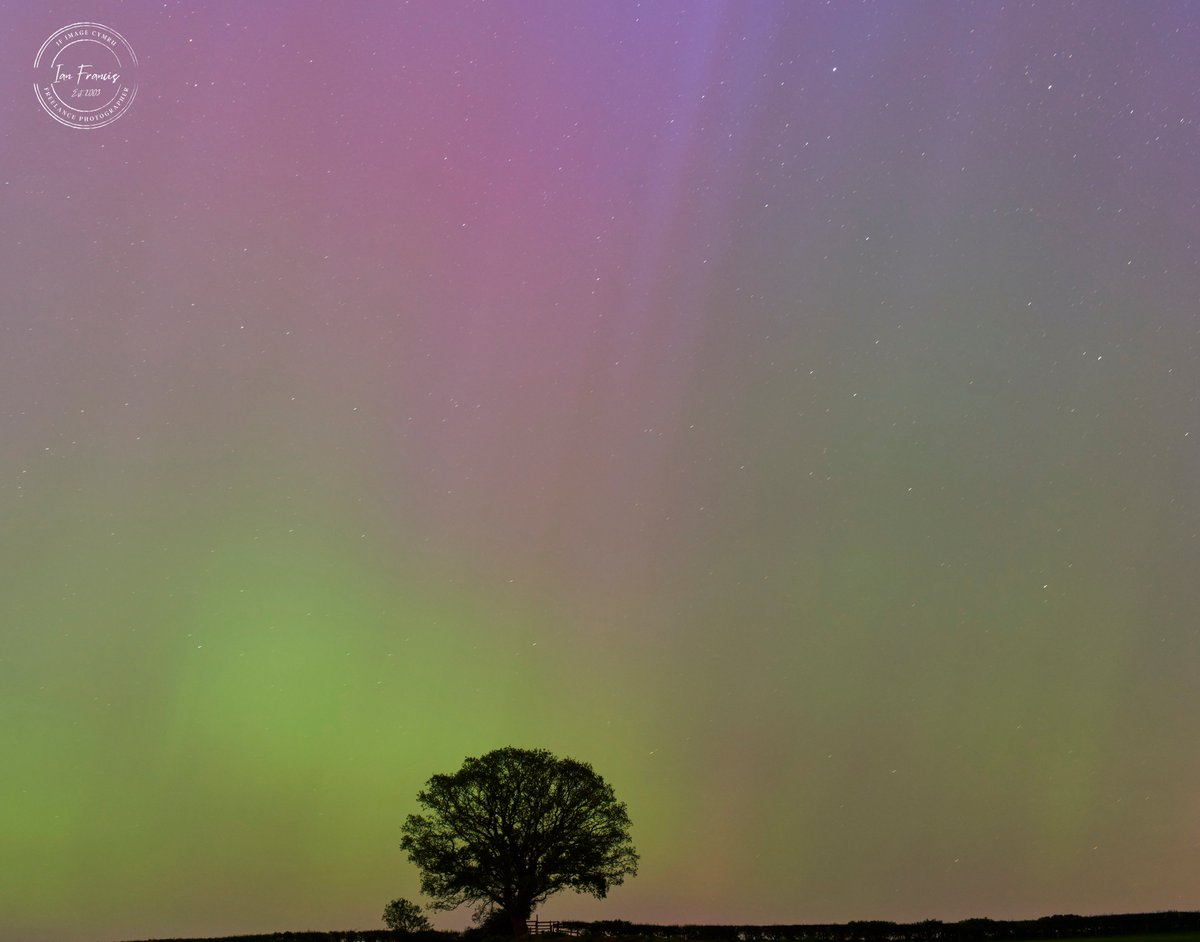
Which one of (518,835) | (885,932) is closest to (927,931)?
(885,932)

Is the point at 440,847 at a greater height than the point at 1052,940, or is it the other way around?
the point at 440,847

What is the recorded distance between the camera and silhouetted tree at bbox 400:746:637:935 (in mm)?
46969

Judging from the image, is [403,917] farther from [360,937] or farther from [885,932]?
[885,932]

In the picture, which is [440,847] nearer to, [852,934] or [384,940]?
[384,940]

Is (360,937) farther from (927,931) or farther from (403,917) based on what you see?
(927,931)

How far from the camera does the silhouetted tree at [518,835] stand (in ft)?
154

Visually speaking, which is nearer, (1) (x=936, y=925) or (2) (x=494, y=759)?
(2) (x=494, y=759)

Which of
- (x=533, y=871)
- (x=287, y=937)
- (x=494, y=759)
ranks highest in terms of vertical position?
(x=494, y=759)

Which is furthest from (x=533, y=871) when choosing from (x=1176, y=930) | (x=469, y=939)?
(x=1176, y=930)

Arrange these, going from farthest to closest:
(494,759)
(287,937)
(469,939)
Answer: (287,937)
(494,759)
(469,939)

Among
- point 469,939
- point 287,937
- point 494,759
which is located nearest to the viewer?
point 469,939

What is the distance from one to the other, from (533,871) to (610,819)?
5.35 metres

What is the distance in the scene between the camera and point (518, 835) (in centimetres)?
4784

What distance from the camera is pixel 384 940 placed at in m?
49.7
